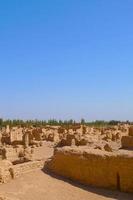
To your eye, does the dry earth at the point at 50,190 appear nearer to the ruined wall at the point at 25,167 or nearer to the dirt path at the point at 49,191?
the dirt path at the point at 49,191

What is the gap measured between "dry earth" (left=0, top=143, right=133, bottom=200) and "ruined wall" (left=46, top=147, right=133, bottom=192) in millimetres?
391

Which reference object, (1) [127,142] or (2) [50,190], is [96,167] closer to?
(2) [50,190]

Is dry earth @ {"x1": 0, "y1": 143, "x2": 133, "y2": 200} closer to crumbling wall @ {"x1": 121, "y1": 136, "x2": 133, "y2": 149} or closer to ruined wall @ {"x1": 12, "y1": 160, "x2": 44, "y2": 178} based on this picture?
ruined wall @ {"x1": 12, "y1": 160, "x2": 44, "y2": 178}

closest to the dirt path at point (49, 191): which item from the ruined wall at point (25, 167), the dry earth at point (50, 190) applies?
the dry earth at point (50, 190)

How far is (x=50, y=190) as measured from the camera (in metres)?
15.0

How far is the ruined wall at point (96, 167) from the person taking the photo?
14.7m

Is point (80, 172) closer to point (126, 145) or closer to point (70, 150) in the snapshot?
point (70, 150)

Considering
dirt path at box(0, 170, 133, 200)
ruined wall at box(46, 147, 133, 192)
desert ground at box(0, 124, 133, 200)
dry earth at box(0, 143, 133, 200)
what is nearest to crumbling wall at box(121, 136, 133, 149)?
desert ground at box(0, 124, 133, 200)

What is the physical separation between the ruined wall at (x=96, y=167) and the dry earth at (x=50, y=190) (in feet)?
1.28

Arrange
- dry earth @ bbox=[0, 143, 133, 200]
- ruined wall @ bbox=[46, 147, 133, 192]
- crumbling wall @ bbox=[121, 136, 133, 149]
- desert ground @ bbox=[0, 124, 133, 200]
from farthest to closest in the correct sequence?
crumbling wall @ bbox=[121, 136, 133, 149]
ruined wall @ bbox=[46, 147, 133, 192]
desert ground @ bbox=[0, 124, 133, 200]
dry earth @ bbox=[0, 143, 133, 200]

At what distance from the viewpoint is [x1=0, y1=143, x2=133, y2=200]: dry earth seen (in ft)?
46.6

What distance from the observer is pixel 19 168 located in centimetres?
1647

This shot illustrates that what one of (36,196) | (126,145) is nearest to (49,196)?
(36,196)

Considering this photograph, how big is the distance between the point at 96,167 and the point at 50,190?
6.95 feet
